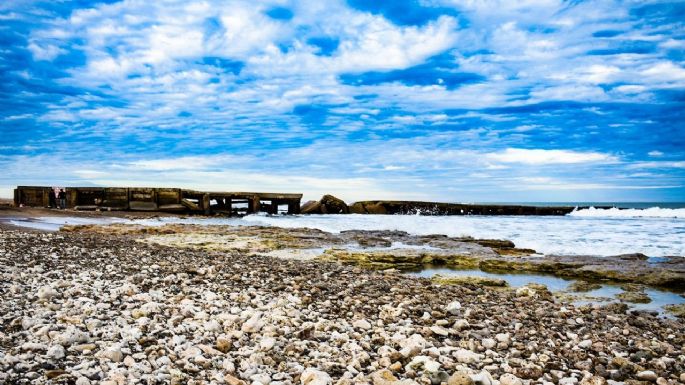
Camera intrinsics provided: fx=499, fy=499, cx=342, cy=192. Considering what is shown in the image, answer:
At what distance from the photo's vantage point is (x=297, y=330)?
5.65 meters

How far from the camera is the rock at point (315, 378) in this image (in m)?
4.25

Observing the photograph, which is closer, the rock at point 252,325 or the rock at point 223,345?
the rock at point 223,345

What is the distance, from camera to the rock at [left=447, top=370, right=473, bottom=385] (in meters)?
4.33

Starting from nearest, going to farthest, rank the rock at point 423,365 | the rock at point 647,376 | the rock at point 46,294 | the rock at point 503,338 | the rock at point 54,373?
the rock at point 54,373 → the rock at point 423,365 → the rock at point 647,376 → the rock at point 503,338 → the rock at point 46,294

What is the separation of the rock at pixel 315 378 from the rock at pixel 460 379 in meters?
1.05

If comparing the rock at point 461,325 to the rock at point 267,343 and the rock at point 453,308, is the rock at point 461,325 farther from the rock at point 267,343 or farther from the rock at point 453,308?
the rock at point 267,343

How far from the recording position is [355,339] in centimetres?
550

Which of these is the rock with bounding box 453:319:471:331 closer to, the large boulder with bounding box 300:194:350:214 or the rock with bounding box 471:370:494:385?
the rock with bounding box 471:370:494:385

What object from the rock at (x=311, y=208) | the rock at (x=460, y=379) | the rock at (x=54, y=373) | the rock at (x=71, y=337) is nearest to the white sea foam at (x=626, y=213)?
the rock at (x=311, y=208)

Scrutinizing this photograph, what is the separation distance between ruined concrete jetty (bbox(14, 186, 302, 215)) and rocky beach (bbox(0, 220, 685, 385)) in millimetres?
26295

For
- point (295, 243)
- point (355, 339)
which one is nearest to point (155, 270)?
point (355, 339)

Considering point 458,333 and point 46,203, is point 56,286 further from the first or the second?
point 46,203

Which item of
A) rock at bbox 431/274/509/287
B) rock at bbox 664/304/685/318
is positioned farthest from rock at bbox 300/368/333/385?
rock at bbox 664/304/685/318

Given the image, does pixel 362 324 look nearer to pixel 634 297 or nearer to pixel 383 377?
pixel 383 377
